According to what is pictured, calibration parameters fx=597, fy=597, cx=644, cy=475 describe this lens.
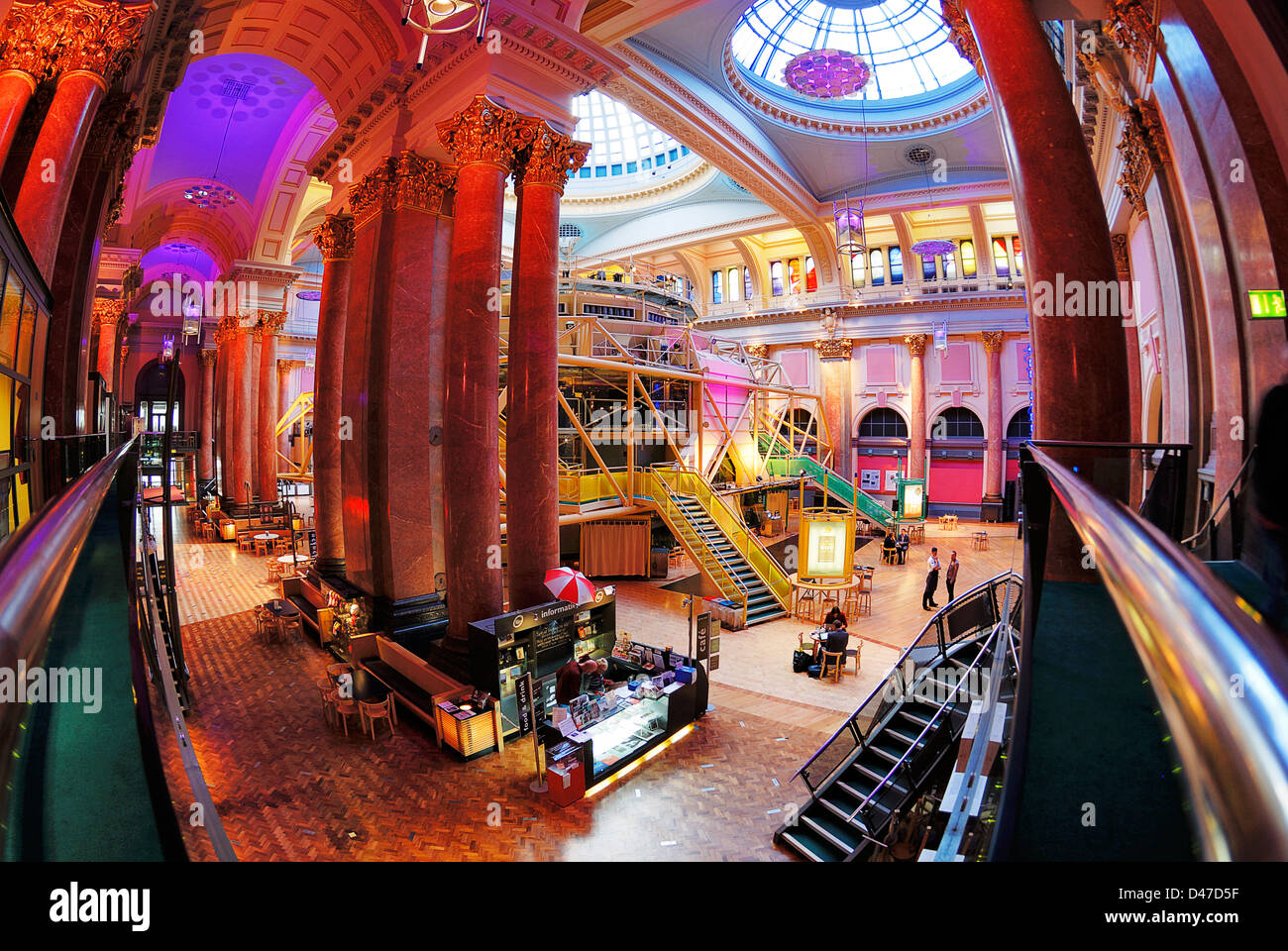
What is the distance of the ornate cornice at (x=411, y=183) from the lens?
9.62 meters

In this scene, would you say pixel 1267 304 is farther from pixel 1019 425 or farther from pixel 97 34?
pixel 1019 425

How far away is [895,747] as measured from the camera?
6.09 metres

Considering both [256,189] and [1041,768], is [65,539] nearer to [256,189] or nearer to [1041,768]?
[1041,768]

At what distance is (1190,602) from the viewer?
0.79 m

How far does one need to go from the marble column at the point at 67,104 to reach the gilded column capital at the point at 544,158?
430 centimetres

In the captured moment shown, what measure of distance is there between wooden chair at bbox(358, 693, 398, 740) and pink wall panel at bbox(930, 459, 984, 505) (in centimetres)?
2653

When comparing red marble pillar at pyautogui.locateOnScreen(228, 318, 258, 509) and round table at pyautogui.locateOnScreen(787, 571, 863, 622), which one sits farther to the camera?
red marble pillar at pyautogui.locateOnScreen(228, 318, 258, 509)

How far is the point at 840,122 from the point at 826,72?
2.45 metres

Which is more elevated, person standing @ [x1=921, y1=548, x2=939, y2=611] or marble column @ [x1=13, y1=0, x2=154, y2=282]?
marble column @ [x1=13, y1=0, x2=154, y2=282]

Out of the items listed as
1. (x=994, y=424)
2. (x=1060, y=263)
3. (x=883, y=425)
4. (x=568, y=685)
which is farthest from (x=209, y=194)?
(x=994, y=424)

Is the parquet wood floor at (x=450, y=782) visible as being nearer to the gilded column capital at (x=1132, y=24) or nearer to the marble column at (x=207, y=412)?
the gilded column capital at (x=1132, y=24)

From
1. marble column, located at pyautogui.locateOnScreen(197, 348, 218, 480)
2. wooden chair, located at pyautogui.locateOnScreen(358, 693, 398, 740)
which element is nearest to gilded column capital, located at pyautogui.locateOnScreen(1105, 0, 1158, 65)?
wooden chair, located at pyautogui.locateOnScreen(358, 693, 398, 740)

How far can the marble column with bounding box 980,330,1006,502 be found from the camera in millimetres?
25812

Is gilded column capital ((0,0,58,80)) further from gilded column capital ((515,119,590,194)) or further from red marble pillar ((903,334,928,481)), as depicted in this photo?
red marble pillar ((903,334,928,481))
